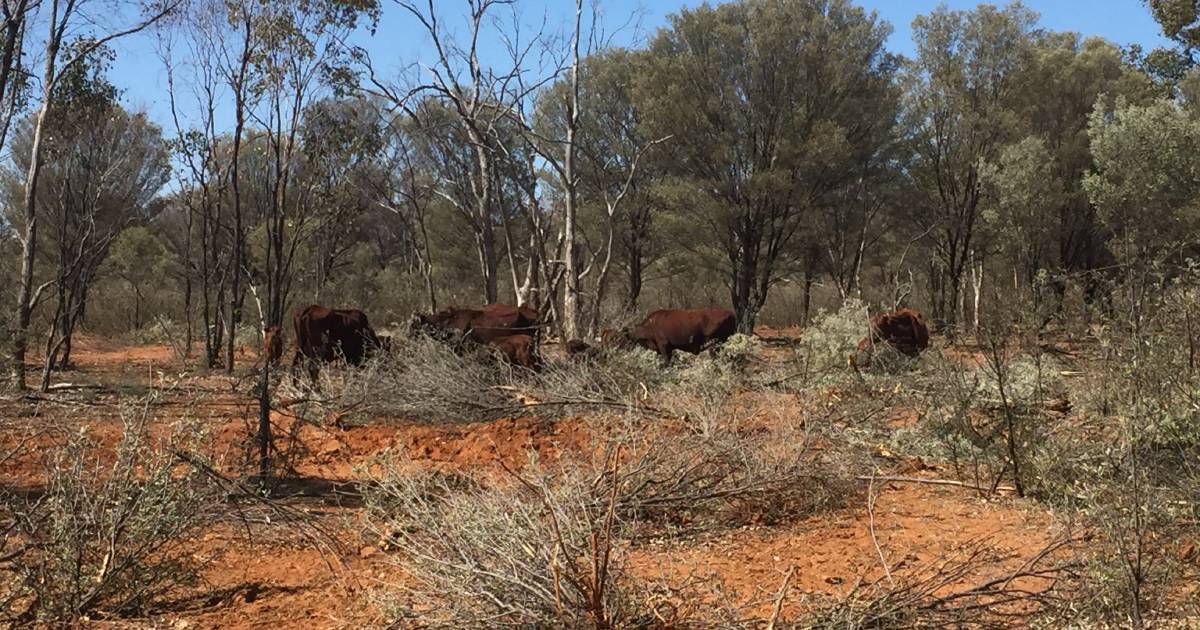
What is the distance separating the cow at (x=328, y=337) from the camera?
1067cm

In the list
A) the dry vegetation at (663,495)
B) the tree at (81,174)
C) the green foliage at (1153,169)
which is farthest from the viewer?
the green foliage at (1153,169)

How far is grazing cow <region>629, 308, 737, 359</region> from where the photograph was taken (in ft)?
38.2

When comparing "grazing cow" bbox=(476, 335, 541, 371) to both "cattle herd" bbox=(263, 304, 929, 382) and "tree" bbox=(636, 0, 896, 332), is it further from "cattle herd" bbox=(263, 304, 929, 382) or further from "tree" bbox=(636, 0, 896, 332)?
"tree" bbox=(636, 0, 896, 332)

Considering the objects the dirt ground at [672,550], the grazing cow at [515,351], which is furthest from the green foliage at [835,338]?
the dirt ground at [672,550]

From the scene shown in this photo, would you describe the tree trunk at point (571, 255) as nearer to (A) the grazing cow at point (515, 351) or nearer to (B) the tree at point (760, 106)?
(A) the grazing cow at point (515, 351)

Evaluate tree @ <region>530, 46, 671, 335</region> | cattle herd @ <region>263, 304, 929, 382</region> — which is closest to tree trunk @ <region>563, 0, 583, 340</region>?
cattle herd @ <region>263, 304, 929, 382</region>

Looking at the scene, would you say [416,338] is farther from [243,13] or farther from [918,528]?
[243,13]

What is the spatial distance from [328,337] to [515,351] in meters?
2.33

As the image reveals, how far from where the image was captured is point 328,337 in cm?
1070

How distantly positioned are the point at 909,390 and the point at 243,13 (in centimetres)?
1284

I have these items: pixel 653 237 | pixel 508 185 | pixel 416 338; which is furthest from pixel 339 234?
pixel 416 338

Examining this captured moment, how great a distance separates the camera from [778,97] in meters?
19.4

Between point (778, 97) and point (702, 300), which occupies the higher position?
point (778, 97)

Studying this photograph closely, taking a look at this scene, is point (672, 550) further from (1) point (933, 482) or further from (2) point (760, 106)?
(2) point (760, 106)
